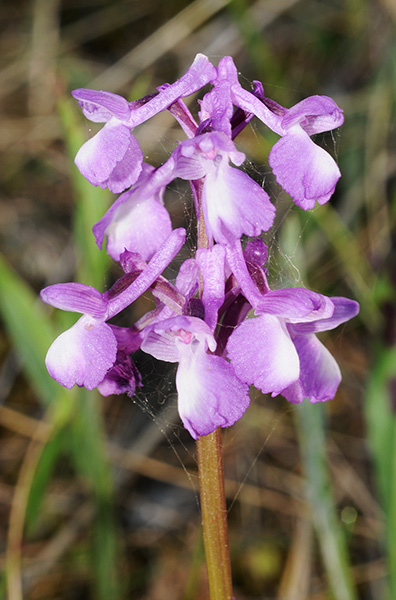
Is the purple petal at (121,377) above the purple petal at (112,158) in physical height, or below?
below

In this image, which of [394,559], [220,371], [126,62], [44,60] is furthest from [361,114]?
[220,371]

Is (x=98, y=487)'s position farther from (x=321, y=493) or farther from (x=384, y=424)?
(x=384, y=424)

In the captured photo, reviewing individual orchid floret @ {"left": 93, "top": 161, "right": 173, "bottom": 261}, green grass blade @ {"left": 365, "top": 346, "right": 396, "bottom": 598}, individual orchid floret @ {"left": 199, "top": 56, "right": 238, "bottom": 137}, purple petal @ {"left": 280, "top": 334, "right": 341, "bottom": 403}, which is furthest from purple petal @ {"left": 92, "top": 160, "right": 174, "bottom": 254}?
green grass blade @ {"left": 365, "top": 346, "right": 396, "bottom": 598}

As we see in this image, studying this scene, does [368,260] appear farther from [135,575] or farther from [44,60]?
[44,60]

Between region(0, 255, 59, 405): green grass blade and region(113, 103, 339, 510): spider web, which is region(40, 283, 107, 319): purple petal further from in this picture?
region(0, 255, 59, 405): green grass blade

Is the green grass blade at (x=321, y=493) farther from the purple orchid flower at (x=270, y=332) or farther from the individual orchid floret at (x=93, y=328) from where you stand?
the individual orchid floret at (x=93, y=328)

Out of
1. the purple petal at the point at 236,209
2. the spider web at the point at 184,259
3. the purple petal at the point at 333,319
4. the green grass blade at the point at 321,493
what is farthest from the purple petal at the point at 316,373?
the green grass blade at the point at 321,493
